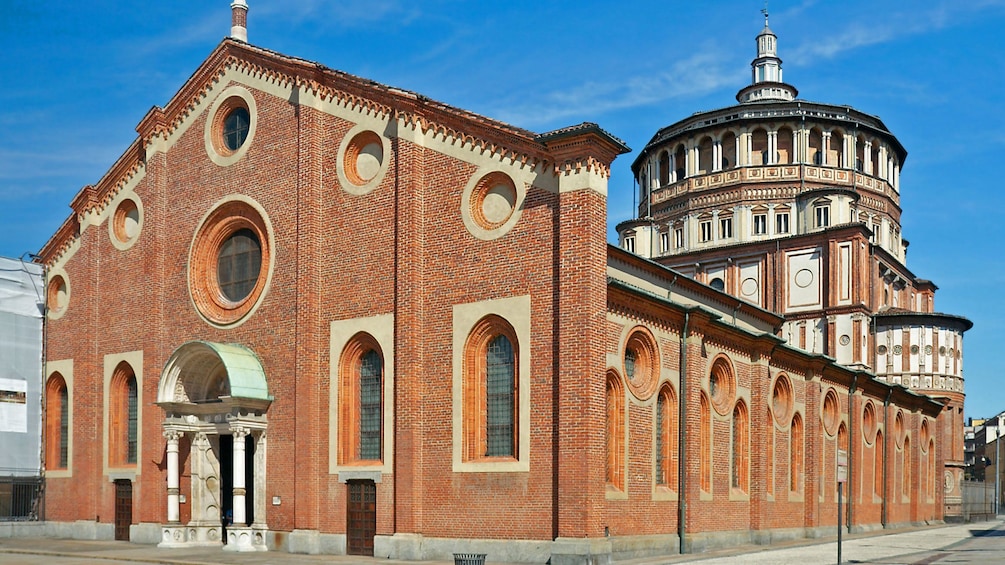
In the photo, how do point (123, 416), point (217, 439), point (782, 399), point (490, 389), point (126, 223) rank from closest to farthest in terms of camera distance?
1. point (490, 389)
2. point (217, 439)
3. point (123, 416)
4. point (126, 223)
5. point (782, 399)

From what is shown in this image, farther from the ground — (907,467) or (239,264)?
(239,264)

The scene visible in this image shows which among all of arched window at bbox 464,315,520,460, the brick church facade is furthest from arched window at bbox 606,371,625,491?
arched window at bbox 464,315,520,460

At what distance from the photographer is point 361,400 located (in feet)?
88.1

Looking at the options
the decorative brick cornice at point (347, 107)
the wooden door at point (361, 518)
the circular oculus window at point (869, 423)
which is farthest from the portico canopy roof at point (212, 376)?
the circular oculus window at point (869, 423)

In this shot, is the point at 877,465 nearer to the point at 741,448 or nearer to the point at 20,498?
the point at 741,448

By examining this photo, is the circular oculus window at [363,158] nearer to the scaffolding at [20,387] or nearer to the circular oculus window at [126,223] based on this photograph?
the circular oculus window at [126,223]

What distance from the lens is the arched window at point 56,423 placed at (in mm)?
34969

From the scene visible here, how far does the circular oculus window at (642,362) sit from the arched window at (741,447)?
20.3ft

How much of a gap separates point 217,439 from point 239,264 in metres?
5.04

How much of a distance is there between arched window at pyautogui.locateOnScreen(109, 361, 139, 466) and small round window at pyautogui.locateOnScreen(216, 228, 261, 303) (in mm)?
4635

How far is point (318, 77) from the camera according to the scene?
92.4ft

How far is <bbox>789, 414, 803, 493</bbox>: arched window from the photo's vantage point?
3603cm

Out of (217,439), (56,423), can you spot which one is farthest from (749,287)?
(56,423)

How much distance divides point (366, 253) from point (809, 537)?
18964mm
